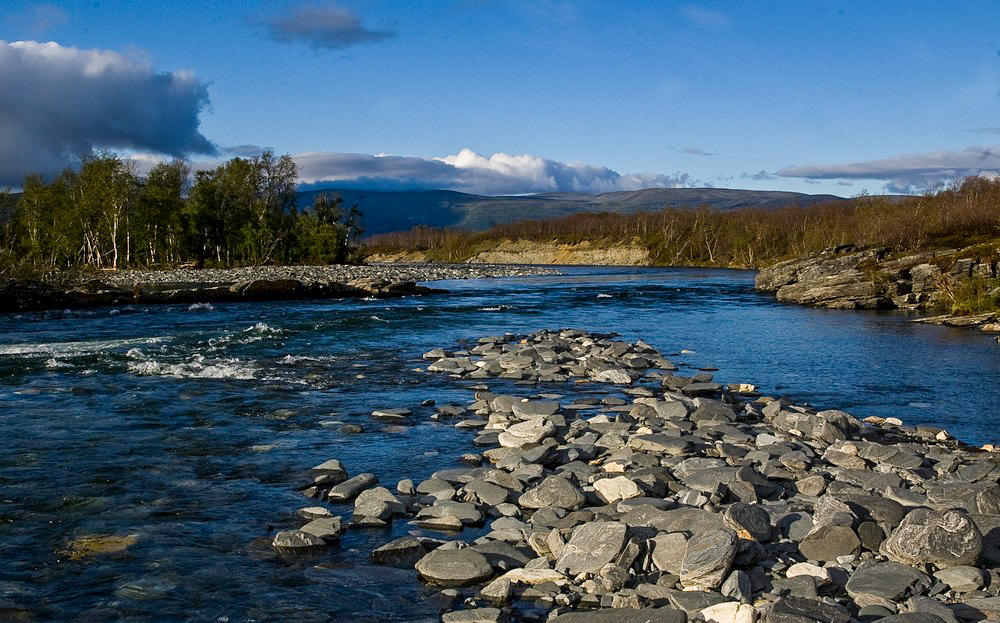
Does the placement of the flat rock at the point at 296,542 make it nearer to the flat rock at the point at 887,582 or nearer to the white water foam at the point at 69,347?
the flat rock at the point at 887,582

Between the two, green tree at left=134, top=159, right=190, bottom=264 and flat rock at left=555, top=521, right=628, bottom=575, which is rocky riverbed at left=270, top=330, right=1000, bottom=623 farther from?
green tree at left=134, top=159, right=190, bottom=264

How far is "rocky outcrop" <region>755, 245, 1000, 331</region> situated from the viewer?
40869 mm

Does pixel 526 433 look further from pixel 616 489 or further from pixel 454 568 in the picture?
pixel 454 568

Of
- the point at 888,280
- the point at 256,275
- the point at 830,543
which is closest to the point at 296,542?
the point at 830,543

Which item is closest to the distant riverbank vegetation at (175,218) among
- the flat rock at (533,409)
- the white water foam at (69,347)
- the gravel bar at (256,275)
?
the gravel bar at (256,275)

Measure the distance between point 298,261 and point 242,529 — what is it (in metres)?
87.1

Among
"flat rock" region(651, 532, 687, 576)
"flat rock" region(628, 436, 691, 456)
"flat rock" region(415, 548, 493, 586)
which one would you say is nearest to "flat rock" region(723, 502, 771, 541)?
"flat rock" region(651, 532, 687, 576)

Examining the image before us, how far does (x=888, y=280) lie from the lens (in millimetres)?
47250

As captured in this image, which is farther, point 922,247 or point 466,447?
point 922,247

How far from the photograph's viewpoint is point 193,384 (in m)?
17.5

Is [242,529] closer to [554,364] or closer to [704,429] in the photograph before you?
[704,429]

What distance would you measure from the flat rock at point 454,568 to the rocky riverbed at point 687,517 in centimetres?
2

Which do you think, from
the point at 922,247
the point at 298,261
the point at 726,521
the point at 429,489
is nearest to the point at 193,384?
the point at 429,489

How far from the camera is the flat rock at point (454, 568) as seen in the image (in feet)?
23.3
